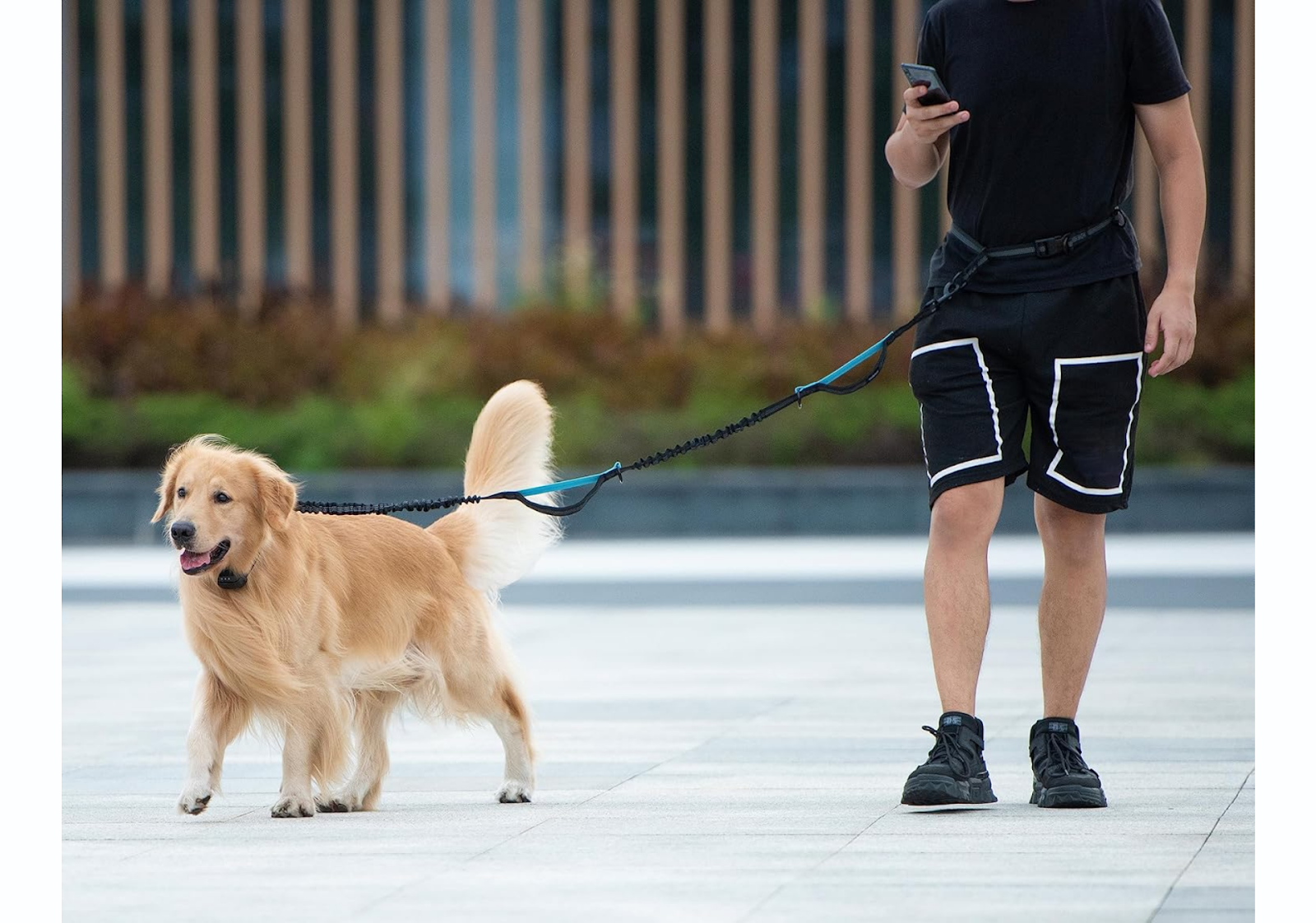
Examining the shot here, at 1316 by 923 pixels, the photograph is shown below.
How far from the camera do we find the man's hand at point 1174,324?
4.49 m

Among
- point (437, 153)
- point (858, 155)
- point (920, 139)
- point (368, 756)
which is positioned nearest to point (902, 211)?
point (858, 155)

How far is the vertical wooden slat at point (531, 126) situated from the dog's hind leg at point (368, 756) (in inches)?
1024

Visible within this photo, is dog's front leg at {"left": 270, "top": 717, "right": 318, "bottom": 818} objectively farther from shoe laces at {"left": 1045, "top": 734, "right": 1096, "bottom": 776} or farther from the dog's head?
shoe laces at {"left": 1045, "top": 734, "right": 1096, "bottom": 776}

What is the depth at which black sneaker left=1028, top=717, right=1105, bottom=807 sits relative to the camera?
4.49 m

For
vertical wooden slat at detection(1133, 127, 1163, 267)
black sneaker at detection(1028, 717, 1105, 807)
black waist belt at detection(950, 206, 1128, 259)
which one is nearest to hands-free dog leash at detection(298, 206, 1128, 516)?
black waist belt at detection(950, 206, 1128, 259)

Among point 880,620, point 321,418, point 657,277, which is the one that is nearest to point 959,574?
point 880,620

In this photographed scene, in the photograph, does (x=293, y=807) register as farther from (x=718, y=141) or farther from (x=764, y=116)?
(x=764, y=116)

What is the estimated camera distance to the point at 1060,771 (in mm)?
4535

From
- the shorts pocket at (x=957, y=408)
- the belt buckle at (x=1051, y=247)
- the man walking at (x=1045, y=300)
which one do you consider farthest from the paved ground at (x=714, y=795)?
the belt buckle at (x=1051, y=247)

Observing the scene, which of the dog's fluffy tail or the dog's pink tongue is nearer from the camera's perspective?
the dog's pink tongue

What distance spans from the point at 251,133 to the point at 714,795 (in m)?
28.4

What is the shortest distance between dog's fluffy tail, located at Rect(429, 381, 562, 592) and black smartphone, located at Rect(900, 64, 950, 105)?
4.39 feet

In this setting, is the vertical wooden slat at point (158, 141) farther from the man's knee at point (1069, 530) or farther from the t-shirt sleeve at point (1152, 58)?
the t-shirt sleeve at point (1152, 58)

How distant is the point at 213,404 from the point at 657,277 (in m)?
14.7
